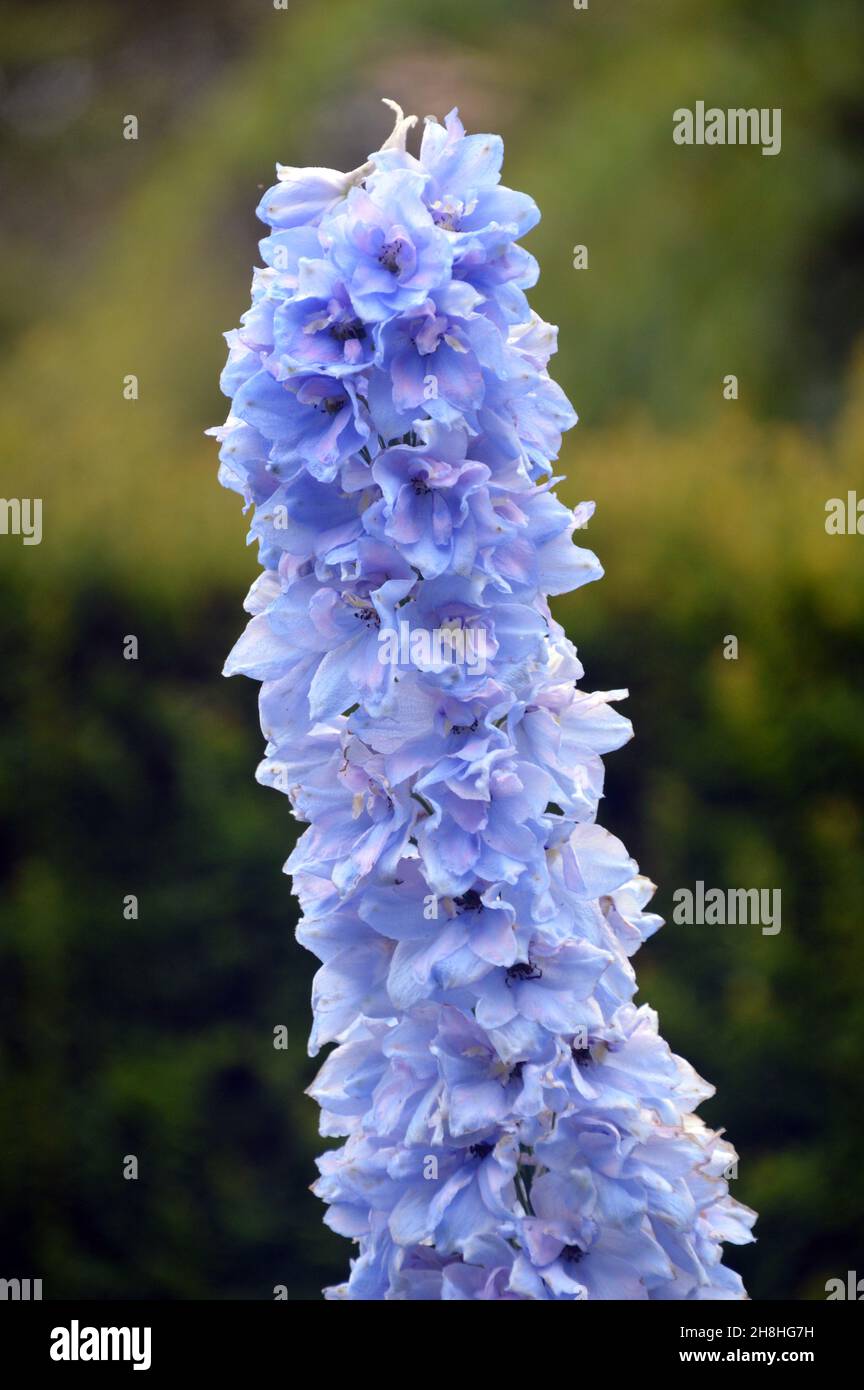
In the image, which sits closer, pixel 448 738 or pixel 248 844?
pixel 448 738

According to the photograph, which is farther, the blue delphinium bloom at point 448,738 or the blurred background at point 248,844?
the blurred background at point 248,844

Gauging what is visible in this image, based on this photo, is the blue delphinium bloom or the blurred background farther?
the blurred background

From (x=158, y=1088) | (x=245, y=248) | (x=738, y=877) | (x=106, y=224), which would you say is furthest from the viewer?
(x=106, y=224)

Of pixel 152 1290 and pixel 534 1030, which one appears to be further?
pixel 152 1290

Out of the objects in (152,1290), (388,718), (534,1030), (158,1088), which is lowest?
(152,1290)

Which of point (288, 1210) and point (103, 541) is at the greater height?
point (103, 541)

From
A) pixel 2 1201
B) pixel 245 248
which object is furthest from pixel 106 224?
pixel 2 1201
